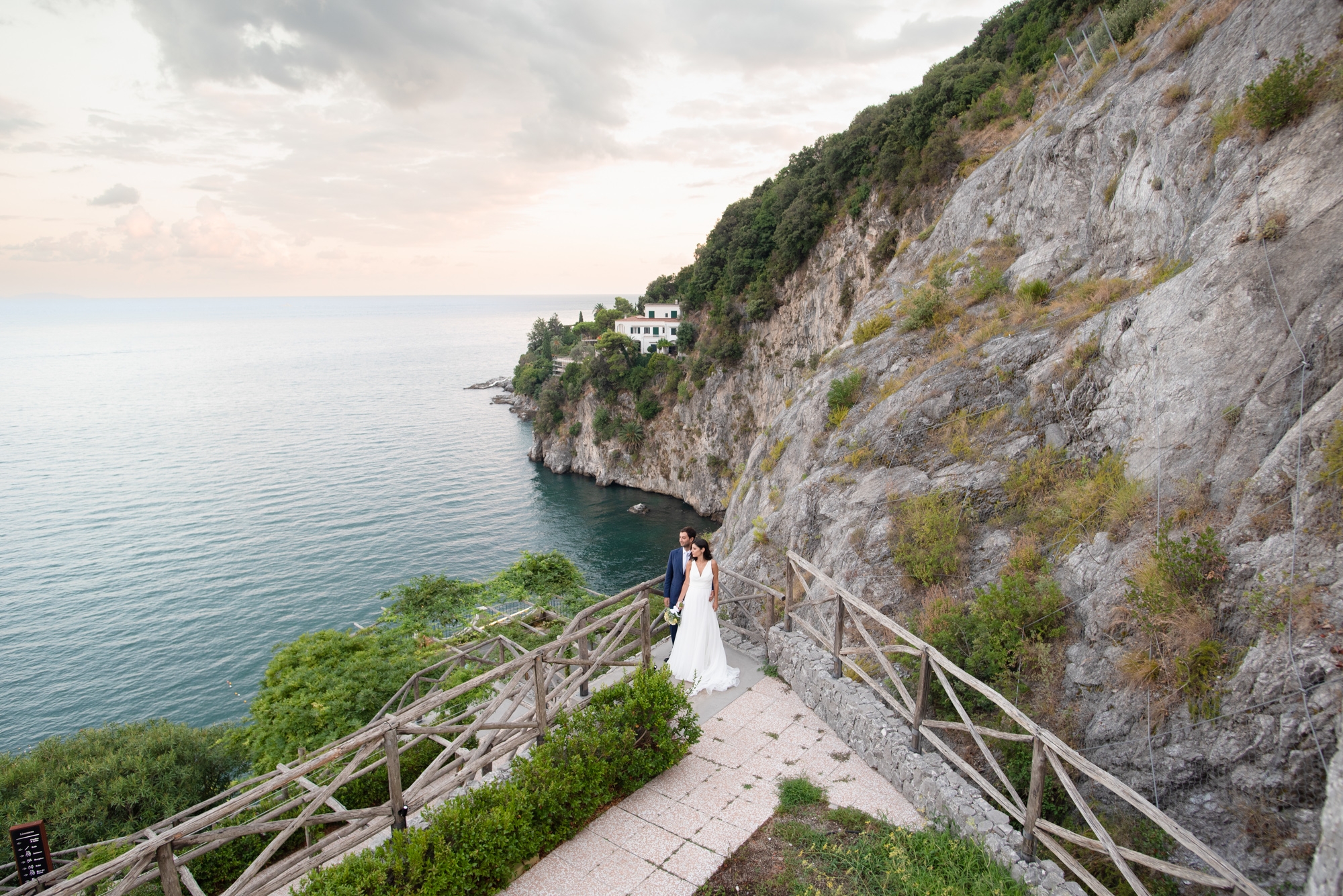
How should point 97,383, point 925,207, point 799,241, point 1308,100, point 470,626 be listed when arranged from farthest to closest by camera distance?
point 97,383, point 799,241, point 925,207, point 470,626, point 1308,100

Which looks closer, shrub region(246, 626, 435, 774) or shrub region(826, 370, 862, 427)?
shrub region(246, 626, 435, 774)

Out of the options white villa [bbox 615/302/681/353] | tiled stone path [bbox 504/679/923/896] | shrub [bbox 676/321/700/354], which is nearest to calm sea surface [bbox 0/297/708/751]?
shrub [bbox 676/321/700/354]

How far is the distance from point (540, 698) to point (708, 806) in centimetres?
193

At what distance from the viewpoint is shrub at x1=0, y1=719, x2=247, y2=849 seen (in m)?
13.5

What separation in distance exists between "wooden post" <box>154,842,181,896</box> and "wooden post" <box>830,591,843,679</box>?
616cm

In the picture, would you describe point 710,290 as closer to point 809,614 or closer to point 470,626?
point 470,626

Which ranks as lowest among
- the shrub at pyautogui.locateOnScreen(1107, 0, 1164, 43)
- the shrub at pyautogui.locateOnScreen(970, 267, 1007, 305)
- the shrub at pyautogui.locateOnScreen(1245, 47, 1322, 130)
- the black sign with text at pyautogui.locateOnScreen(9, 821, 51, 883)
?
the black sign with text at pyautogui.locateOnScreen(9, 821, 51, 883)

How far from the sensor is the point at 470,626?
23.9 metres

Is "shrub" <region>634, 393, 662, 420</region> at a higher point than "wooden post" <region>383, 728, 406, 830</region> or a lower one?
lower

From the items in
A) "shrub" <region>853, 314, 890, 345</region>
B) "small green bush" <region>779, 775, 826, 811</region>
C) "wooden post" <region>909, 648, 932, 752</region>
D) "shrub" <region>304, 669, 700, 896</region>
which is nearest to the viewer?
"shrub" <region>304, 669, 700, 896</region>

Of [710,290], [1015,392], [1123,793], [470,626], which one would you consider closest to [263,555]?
[470,626]

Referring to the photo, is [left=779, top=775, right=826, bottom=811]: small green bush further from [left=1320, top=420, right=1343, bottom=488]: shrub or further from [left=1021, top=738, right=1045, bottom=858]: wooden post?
[left=1320, top=420, right=1343, bottom=488]: shrub

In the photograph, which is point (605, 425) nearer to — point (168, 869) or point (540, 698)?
point (540, 698)

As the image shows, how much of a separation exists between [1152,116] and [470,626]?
2435 cm
